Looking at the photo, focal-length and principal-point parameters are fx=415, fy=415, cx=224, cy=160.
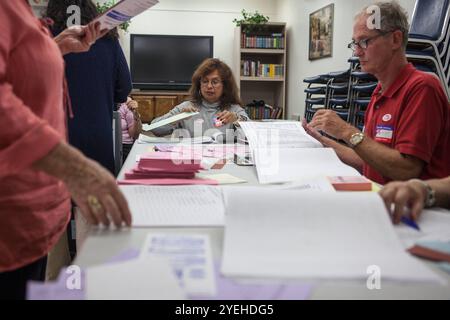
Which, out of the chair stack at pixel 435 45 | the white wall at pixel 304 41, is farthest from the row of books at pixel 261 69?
the chair stack at pixel 435 45

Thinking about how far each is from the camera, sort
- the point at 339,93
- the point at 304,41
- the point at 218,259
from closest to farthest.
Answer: the point at 218,259 → the point at 339,93 → the point at 304,41

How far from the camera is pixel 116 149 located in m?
2.66

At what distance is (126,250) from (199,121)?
1.97 meters

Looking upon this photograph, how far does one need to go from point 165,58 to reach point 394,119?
539 cm

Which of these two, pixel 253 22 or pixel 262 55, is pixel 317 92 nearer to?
pixel 253 22

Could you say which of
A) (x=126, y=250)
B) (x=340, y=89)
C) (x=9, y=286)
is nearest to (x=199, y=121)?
(x=340, y=89)

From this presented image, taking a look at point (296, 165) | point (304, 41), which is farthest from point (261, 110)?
point (296, 165)

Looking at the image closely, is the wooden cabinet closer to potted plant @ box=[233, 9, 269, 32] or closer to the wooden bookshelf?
the wooden bookshelf

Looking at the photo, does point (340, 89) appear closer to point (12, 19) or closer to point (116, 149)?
point (116, 149)

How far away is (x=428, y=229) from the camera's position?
753 mm

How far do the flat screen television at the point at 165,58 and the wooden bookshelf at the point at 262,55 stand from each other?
59cm

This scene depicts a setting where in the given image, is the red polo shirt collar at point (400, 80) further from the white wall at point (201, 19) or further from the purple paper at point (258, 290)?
the white wall at point (201, 19)

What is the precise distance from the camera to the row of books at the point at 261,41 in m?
6.16
